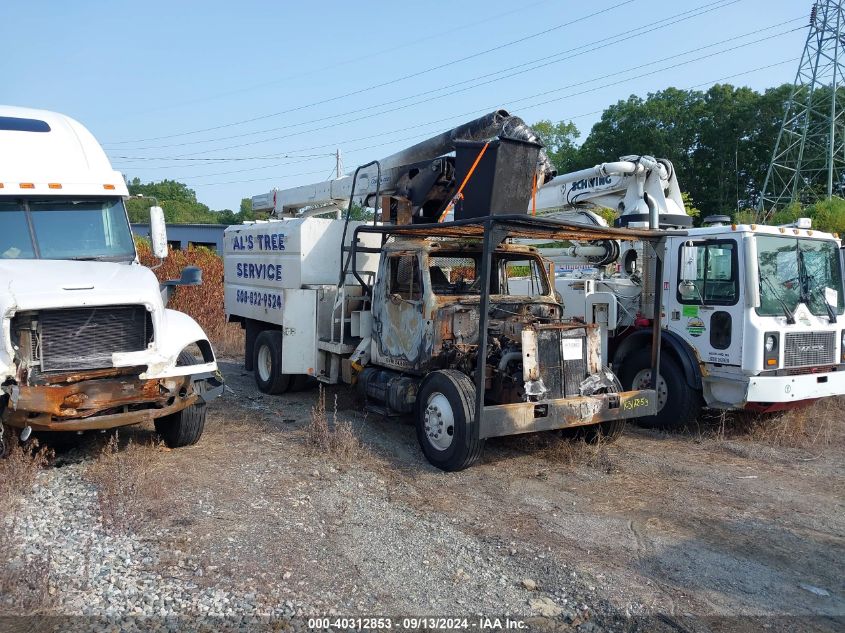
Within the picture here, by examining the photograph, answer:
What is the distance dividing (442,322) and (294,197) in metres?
5.38

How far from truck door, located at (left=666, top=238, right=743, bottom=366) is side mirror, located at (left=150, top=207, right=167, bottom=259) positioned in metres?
6.06

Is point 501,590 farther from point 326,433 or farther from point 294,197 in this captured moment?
point 294,197

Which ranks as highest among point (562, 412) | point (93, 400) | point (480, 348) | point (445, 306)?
point (445, 306)

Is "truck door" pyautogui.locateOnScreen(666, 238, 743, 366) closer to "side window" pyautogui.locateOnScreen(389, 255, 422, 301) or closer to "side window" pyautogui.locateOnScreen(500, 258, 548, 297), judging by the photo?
"side window" pyautogui.locateOnScreen(500, 258, 548, 297)

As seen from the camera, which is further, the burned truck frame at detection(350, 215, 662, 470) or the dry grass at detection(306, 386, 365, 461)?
the dry grass at detection(306, 386, 365, 461)

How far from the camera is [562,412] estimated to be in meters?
6.25

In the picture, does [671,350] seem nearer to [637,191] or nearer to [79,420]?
[637,191]

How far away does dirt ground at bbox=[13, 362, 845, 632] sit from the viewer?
4000mm

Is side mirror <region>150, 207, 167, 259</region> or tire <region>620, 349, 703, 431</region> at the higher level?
side mirror <region>150, 207, 167, 259</region>

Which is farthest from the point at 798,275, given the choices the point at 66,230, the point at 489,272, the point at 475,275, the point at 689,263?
the point at 66,230

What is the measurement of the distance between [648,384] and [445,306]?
319 centimetres

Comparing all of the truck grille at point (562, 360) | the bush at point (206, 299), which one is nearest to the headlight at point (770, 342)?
the truck grille at point (562, 360)

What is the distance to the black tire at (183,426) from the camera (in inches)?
260

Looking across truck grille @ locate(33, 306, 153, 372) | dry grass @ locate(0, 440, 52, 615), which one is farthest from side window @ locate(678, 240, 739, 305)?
dry grass @ locate(0, 440, 52, 615)
